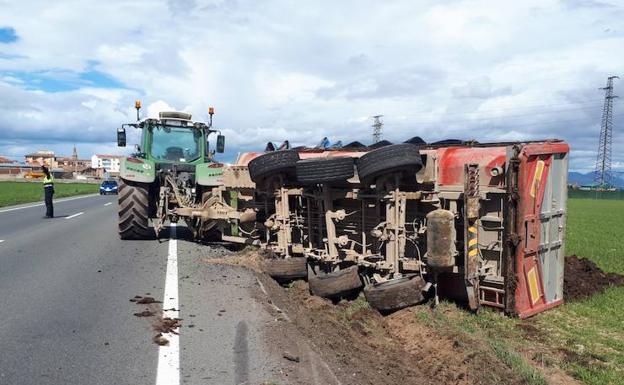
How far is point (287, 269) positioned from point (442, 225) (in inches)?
101

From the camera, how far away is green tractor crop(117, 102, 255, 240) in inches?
424

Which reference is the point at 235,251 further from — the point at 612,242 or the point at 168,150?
the point at 612,242

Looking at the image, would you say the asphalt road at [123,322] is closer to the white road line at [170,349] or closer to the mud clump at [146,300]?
the white road line at [170,349]

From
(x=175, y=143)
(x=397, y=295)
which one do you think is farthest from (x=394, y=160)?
(x=175, y=143)

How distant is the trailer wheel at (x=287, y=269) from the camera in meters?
7.69

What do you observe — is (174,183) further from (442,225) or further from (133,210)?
(442,225)

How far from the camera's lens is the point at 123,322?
5.28m

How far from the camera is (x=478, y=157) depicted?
21.4ft

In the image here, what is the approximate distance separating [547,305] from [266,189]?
450cm

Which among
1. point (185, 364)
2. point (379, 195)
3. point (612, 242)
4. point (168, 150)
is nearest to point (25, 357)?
point (185, 364)

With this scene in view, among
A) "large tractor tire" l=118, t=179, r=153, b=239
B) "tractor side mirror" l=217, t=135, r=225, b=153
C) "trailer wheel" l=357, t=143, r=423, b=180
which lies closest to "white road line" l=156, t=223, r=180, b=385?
"trailer wheel" l=357, t=143, r=423, b=180

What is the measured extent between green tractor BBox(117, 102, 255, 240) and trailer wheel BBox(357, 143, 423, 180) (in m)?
3.84

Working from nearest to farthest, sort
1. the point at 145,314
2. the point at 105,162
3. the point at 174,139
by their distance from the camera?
the point at 145,314 < the point at 174,139 < the point at 105,162

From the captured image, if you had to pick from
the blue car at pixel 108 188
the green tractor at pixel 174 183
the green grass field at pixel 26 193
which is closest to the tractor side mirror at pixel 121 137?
the green tractor at pixel 174 183
